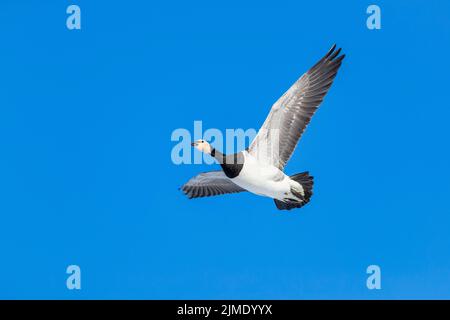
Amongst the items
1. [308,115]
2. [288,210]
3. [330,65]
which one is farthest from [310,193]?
[330,65]

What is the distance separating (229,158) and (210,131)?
1262 millimetres

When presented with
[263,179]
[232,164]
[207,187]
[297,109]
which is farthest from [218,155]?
[207,187]

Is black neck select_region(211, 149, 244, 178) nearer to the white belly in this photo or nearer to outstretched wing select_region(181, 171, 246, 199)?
the white belly

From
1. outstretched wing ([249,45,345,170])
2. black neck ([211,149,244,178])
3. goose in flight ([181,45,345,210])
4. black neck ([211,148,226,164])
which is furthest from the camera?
outstretched wing ([249,45,345,170])

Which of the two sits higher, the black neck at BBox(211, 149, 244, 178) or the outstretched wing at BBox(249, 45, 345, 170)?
the outstretched wing at BBox(249, 45, 345, 170)

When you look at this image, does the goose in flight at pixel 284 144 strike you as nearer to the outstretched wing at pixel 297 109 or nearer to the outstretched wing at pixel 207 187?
the outstretched wing at pixel 297 109

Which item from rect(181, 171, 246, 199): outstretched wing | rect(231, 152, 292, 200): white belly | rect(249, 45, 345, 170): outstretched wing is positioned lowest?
rect(231, 152, 292, 200): white belly

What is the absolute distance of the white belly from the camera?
16.3 m

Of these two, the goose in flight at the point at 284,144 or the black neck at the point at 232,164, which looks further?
the goose in flight at the point at 284,144

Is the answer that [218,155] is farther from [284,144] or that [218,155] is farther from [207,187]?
[207,187]

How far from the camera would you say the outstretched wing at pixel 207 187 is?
18.4 meters

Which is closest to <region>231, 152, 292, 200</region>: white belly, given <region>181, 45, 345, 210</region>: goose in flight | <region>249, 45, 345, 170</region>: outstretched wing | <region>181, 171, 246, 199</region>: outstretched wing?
<region>181, 45, 345, 210</region>: goose in flight

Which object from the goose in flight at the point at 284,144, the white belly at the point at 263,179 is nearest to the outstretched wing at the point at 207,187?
Answer: the goose in flight at the point at 284,144

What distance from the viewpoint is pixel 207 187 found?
18.8 meters
